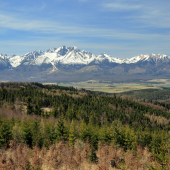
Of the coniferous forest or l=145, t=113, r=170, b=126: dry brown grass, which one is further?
l=145, t=113, r=170, b=126: dry brown grass

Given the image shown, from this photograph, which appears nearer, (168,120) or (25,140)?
(25,140)

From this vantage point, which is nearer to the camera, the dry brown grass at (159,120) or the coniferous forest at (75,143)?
the coniferous forest at (75,143)

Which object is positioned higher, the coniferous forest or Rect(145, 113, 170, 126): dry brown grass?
the coniferous forest

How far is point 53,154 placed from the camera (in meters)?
33.2

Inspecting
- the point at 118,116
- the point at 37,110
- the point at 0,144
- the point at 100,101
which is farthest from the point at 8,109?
the point at 100,101

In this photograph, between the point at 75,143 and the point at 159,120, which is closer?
the point at 75,143

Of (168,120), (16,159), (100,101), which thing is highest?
(16,159)

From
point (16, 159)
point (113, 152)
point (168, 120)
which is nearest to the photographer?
point (16, 159)

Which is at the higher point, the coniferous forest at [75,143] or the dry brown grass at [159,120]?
the coniferous forest at [75,143]

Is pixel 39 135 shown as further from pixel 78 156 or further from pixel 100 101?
pixel 100 101

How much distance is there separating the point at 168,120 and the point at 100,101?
2551 inches

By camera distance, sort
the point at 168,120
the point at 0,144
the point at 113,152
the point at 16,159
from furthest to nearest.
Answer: the point at 168,120
the point at 0,144
the point at 113,152
the point at 16,159

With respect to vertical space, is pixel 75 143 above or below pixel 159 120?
above

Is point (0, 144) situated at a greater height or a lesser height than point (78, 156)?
lesser
